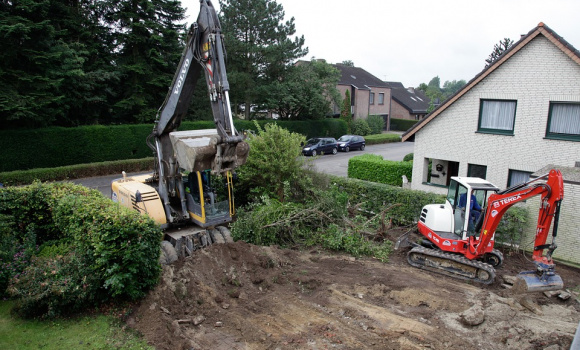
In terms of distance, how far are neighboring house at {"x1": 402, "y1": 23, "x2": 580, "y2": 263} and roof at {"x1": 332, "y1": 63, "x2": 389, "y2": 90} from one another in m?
32.5

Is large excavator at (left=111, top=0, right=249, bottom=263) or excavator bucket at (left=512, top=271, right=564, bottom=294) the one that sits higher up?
large excavator at (left=111, top=0, right=249, bottom=263)

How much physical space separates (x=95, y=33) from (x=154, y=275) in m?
23.9

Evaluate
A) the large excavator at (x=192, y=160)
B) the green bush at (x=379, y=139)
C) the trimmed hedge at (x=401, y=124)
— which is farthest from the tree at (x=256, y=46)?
the trimmed hedge at (x=401, y=124)

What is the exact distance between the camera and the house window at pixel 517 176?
51.8 feet

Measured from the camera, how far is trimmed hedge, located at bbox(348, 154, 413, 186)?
68.3 feet

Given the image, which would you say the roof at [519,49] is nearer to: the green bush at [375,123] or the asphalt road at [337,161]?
the asphalt road at [337,161]

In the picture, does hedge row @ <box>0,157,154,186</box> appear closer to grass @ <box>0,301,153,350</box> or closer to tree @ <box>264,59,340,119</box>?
tree @ <box>264,59,340,119</box>

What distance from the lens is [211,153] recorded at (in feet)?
29.9

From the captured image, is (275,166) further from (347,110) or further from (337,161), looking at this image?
(347,110)

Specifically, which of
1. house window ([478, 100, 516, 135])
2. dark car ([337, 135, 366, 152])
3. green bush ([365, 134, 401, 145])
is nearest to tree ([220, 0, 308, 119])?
dark car ([337, 135, 366, 152])

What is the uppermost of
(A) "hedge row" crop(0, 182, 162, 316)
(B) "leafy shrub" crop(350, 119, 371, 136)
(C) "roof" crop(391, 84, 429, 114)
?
(C) "roof" crop(391, 84, 429, 114)

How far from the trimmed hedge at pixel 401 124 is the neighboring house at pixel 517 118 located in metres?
38.9

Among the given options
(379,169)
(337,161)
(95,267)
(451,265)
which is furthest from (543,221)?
(337,161)

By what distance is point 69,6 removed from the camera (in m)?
26.0
